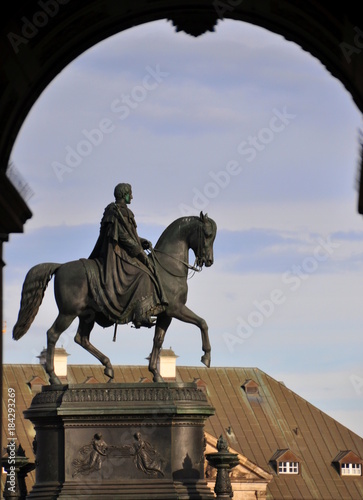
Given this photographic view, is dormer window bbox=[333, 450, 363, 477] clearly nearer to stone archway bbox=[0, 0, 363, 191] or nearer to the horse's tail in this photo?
the horse's tail

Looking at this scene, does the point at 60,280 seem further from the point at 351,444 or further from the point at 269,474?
the point at 351,444

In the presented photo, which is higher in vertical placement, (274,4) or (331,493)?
(331,493)

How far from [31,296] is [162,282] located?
6.74ft

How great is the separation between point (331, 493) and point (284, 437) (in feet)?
10.1

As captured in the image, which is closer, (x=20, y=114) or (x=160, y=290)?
(x=20, y=114)

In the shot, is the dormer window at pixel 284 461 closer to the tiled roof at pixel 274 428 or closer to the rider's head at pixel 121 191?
the tiled roof at pixel 274 428

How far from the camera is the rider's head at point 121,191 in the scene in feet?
91.0

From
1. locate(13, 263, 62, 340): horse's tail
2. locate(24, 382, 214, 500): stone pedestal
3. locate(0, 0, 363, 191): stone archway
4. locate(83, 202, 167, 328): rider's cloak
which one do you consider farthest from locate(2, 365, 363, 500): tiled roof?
locate(0, 0, 363, 191): stone archway

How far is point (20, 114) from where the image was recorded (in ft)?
63.9

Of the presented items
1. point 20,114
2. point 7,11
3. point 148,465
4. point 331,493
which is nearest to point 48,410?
point 148,465

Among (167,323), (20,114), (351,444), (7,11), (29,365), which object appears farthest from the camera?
(351,444)

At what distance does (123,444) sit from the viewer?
26.6 meters

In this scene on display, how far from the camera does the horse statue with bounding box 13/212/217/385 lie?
90.9 feet

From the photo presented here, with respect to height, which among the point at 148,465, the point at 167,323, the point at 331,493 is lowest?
the point at 148,465
